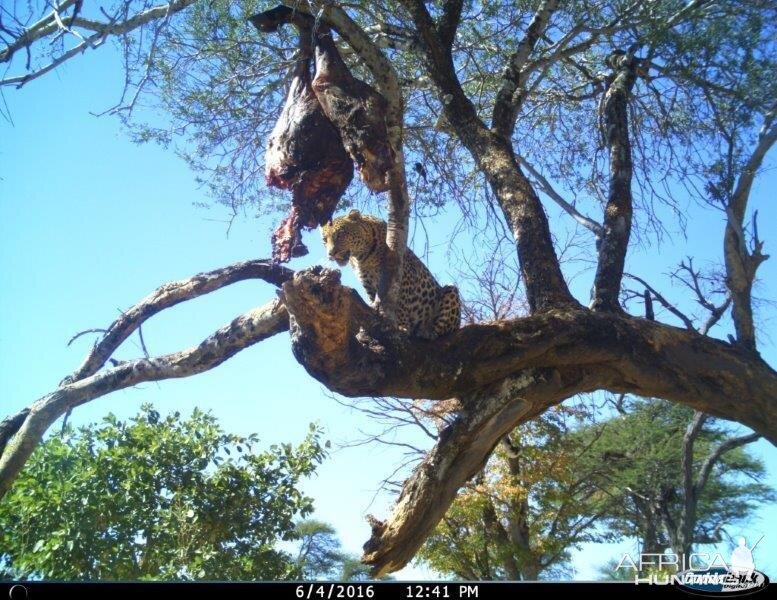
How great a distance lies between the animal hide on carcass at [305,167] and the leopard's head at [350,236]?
4.59 feet

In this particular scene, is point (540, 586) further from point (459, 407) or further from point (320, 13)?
point (320, 13)

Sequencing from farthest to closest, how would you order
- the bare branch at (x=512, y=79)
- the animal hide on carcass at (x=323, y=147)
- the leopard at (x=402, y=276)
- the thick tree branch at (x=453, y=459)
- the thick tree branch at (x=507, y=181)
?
the bare branch at (x=512, y=79)
the leopard at (x=402, y=276)
the thick tree branch at (x=507, y=181)
the animal hide on carcass at (x=323, y=147)
the thick tree branch at (x=453, y=459)

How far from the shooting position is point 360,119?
16.2 ft

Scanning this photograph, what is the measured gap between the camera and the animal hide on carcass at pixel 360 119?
193 inches

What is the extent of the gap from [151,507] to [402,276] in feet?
10.4

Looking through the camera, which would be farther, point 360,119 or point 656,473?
point 656,473

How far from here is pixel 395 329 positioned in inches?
189

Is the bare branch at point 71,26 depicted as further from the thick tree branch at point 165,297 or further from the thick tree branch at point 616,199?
the thick tree branch at point 616,199

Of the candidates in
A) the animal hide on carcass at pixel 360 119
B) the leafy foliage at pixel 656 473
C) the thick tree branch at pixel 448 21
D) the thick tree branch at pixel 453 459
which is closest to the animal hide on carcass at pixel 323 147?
the animal hide on carcass at pixel 360 119

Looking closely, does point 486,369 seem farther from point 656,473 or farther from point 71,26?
point 656,473

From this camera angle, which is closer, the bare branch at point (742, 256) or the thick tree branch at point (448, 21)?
the bare branch at point (742, 256)

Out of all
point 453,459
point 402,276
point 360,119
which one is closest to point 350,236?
point 402,276

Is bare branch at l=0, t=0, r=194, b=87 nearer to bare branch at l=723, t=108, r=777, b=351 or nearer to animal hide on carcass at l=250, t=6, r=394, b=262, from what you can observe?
animal hide on carcass at l=250, t=6, r=394, b=262

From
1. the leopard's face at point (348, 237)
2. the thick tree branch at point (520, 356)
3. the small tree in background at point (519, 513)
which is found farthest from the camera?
the small tree in background at point (519, 513)
